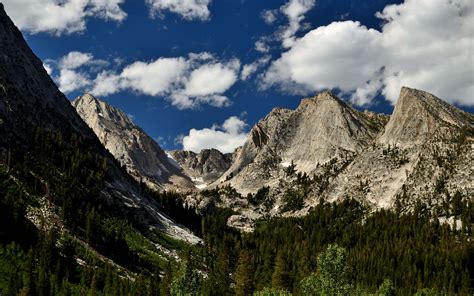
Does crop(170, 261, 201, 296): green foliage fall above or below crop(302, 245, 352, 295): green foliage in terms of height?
below

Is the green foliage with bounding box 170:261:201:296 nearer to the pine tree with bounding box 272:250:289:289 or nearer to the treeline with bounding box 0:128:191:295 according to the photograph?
the pine tree with bounding box 272:250:289:289

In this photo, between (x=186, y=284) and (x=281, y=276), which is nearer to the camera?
(x=186, y=284)

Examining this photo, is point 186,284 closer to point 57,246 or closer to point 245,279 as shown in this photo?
point 245,279

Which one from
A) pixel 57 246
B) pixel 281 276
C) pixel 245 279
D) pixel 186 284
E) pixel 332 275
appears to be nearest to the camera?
pixel 332 275

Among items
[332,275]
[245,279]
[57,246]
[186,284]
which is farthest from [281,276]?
[57,246]

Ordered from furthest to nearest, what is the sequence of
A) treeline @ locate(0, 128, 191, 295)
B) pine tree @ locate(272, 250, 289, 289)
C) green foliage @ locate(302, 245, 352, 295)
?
pine tree @ locate(272, 250, 289, 289)
treeline @ locate(0, 128, 191, 295)
green foliage @ locate(302, 245, 352, 295)

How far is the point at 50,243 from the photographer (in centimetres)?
14288

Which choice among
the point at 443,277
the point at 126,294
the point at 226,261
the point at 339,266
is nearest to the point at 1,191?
the point at 126,294

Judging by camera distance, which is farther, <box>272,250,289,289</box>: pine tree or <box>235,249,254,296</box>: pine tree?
<box>235,249,254,296</box>: pine tree

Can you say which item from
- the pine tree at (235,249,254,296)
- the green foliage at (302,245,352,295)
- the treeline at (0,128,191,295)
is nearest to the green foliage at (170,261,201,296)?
the green foliage at (302,245,352,295)

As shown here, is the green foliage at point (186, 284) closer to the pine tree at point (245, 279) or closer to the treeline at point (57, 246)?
the pine tree at point (245, 279)

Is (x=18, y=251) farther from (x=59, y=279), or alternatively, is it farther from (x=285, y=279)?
(x=285, y=279)

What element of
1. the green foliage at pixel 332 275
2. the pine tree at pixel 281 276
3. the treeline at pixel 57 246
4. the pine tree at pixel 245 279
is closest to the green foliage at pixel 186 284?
the green foliage at pixel 332 275

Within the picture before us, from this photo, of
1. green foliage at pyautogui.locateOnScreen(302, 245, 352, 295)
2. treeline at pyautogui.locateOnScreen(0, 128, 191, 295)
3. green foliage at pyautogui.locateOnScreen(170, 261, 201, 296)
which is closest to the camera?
green foliage at pyautogui.locateOnScreen(302, 245, 352, 295)
